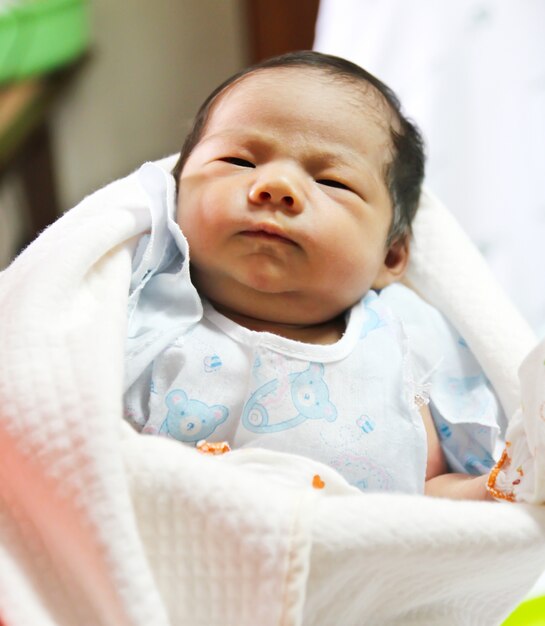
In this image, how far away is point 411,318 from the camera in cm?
99

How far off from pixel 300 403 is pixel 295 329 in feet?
0.33

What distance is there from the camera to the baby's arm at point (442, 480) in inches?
32.7

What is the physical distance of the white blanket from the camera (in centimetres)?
61

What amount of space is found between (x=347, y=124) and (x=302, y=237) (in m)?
0.14

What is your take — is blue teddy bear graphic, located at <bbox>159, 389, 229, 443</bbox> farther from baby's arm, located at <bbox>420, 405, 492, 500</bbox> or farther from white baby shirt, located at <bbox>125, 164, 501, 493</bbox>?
baby's arm, located at <bbox>420, 405, 492, 500</bbox>

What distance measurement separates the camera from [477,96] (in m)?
1.33

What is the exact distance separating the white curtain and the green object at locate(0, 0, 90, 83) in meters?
0.79

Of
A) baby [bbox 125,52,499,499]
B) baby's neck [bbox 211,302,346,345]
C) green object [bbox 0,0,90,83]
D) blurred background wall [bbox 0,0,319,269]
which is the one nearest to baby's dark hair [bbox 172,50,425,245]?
baby [bbox 125,52,499,499]

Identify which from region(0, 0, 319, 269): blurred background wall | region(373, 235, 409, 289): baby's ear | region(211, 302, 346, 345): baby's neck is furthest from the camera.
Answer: region(0, 0, 319, 269): blurred background wall

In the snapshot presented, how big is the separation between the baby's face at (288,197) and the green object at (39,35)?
42.6 inches

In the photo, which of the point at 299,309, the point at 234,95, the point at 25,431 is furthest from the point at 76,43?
the point at 25,431

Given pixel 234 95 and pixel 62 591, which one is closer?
pixel 62 591

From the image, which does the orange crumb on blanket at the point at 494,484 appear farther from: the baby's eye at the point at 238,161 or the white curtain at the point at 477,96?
the white curtain at the point at 477,96

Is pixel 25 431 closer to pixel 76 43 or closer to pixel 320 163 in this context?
pixel 320 163
